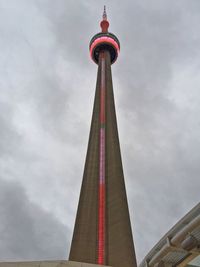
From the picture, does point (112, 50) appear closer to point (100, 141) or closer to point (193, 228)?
point (100, 141)

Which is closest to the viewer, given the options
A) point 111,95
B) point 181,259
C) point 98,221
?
point 181,259

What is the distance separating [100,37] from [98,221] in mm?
37193

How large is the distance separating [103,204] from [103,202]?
0.27 meters

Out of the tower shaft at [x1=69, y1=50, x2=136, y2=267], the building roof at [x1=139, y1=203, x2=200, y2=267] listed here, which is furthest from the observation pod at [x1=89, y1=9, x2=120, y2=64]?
the building roof at [x1=139, y1=203, x2=200, y2=267]

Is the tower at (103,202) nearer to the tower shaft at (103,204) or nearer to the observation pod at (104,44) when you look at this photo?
the tower shaft at (103,204)

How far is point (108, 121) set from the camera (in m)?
52.6

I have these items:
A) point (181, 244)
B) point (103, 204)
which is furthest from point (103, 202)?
point (181, 244)

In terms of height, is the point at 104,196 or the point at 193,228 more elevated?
the point at 104,196

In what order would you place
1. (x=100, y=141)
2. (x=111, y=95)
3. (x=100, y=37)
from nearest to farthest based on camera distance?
1. (x=100, y=141)
2. (x=111, y=95)
3. (x=100, y=37)

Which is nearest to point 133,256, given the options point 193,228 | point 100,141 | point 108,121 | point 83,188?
point 83,188

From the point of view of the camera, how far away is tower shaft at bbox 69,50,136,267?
127 ft

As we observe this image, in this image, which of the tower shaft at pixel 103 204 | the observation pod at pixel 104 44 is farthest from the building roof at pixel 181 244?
the observation pod at pixel 104 44

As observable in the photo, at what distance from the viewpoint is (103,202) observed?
1698 inches

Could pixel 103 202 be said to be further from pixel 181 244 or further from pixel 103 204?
pixel 181 244
